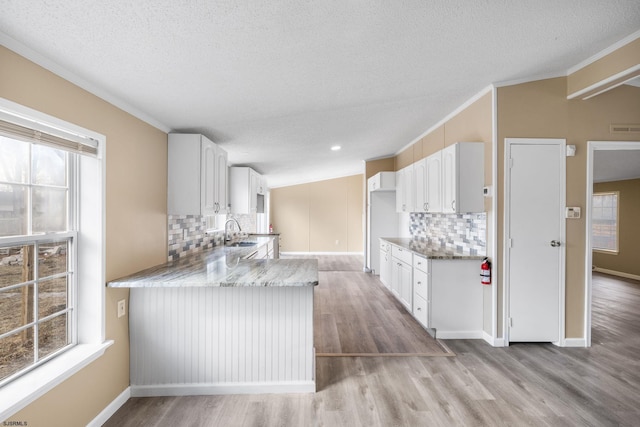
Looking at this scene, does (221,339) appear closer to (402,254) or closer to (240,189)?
(402,254)

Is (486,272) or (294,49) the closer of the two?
(294,49)

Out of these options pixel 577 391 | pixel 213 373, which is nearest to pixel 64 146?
pixel 213 373

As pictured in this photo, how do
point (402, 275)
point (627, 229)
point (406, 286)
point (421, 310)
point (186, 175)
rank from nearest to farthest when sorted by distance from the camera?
point (186, 175) → point (421, 310) → point (406, 286) → point (402, 275) → point (627, 229)

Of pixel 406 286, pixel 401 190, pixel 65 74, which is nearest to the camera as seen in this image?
pixel 65 74

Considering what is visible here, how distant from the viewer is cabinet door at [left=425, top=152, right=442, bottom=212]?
364 cm

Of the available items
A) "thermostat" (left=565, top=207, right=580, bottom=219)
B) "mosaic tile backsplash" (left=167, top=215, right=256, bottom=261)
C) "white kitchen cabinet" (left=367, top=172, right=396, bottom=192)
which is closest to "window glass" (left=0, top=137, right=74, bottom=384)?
"mosaic tile backsplash" (left=167, top=215, right=256, bottom=261)

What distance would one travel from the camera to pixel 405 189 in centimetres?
506

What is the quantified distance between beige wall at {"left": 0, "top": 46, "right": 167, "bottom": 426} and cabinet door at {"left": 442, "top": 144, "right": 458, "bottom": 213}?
116 inches

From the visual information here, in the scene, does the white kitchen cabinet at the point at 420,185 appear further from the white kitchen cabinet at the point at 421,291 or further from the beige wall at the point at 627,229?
the beige wall at the point at 627,229

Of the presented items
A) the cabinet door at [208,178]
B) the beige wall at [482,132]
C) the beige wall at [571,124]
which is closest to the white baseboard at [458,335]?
the beige wall at [482,132]

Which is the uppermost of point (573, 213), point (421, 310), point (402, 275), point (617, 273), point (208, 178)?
point (208, 178)

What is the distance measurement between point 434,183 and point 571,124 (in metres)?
1.43

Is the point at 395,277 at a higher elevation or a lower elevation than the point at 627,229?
lower

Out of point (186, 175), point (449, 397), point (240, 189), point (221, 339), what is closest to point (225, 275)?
point (221, 339)
